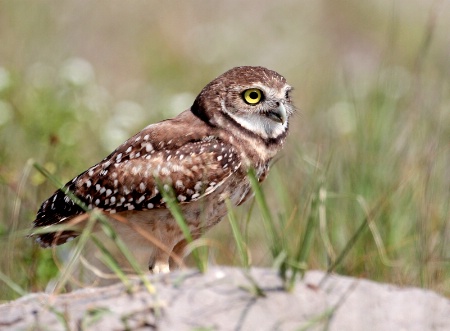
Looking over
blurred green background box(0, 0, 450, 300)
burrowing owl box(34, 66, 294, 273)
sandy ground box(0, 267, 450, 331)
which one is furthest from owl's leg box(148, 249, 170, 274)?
sandy ground box(0, 267, 450, 331)

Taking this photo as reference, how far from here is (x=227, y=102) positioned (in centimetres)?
591

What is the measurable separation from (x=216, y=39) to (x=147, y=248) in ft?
25.8

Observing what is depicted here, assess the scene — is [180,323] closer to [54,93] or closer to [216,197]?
[216,197]

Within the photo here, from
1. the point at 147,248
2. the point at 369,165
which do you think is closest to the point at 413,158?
the point at 369,165

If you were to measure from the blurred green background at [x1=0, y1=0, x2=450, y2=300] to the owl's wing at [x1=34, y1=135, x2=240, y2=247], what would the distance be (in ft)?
0.93

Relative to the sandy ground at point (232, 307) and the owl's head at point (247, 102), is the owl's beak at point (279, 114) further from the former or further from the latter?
the sandy ground at point (232, 307)

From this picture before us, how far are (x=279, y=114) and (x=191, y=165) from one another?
69 centimetres

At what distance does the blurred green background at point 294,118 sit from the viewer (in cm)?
600

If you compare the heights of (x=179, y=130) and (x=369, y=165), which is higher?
(x=179, y=130)

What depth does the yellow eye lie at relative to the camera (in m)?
5.95

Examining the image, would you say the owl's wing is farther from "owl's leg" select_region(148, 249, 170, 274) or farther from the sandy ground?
the sandy ground

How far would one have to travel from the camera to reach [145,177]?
563 cm

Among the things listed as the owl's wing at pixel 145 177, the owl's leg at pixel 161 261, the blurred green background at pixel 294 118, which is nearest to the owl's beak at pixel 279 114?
the blurred green background at pixel 294 118

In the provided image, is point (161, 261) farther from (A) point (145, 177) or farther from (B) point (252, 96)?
(B) point (252, 96)
